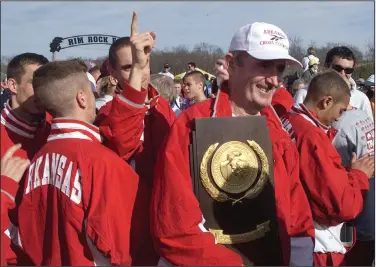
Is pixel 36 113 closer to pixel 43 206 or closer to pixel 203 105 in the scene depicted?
pixel 43 206

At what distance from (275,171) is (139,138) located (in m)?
0.75

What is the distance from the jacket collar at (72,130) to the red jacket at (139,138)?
0.21 ft

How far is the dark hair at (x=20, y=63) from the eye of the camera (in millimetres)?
3703

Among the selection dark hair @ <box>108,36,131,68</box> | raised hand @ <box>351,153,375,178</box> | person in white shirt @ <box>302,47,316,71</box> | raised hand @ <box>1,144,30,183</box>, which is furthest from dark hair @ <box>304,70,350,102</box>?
person in white shirt @ <box>302,47,316,71</box>

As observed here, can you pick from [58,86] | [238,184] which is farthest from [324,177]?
[58,86]

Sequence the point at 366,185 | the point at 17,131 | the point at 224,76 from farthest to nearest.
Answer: the point at 366,185, the point at 17,131, the point at 224,76

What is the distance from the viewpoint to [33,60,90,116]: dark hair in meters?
3.01

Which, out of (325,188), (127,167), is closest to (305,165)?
(325,188)

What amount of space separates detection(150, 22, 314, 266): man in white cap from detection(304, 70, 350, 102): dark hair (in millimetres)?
989

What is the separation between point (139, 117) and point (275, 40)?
0.84 meters

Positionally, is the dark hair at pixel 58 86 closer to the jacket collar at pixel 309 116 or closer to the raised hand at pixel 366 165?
the jacket collar at pixel 309 116

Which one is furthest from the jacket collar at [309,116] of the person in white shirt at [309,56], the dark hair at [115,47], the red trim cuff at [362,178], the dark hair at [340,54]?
the person in white shirt at [309,56]

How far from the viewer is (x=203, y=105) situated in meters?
3.00

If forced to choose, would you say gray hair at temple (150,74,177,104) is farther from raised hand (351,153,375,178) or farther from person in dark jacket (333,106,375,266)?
raised hand (351,153,375,178)
